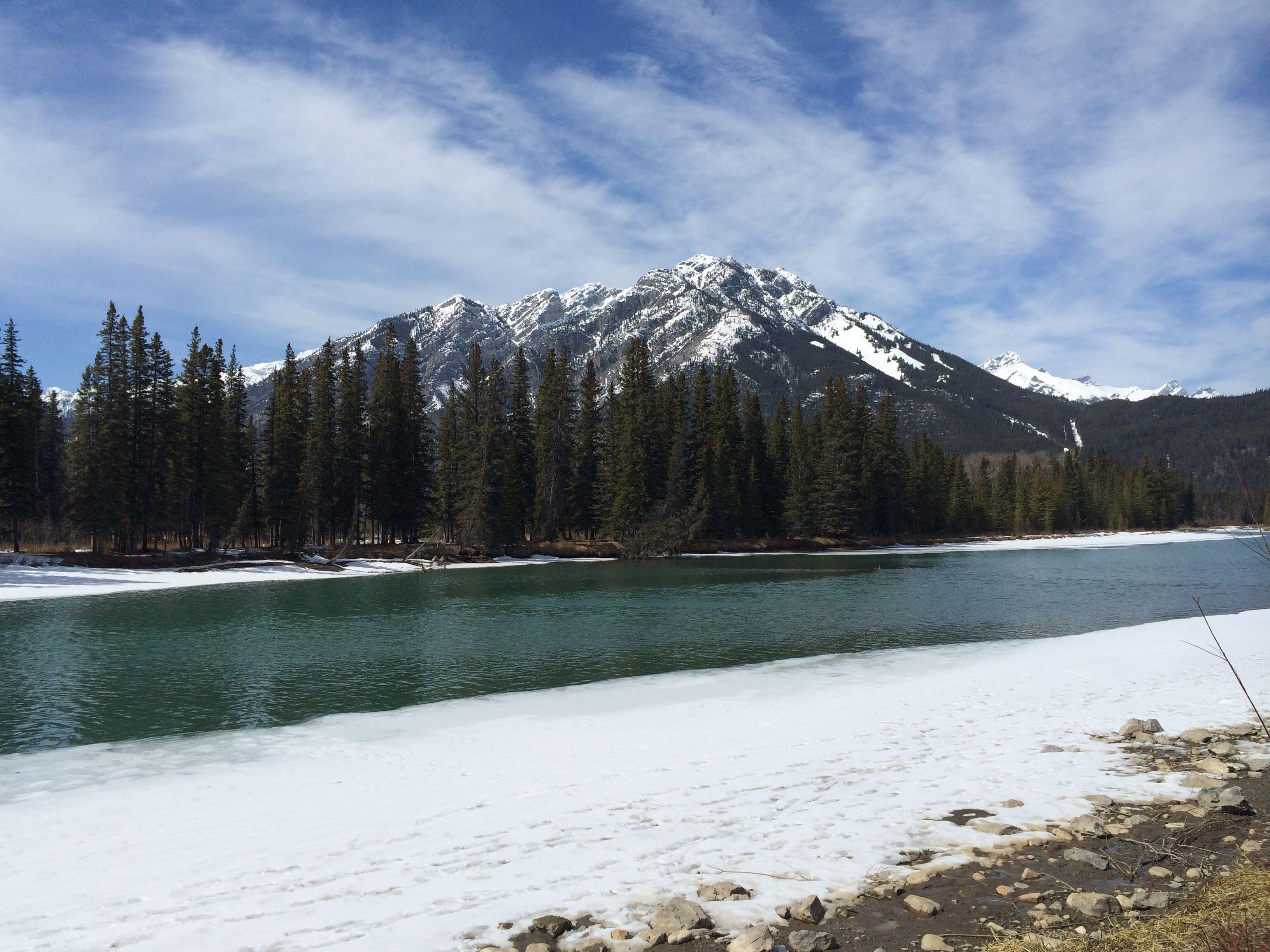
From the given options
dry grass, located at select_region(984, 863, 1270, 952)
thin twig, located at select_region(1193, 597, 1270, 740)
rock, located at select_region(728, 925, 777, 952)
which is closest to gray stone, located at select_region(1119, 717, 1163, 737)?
thin twig, located at select_region(1193, 597, 1270, 740)

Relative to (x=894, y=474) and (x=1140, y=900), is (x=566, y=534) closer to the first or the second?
(x=894, y=474)

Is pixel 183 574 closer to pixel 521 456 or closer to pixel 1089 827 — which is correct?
pixel 521 456

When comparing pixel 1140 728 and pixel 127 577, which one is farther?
pixel 127 577

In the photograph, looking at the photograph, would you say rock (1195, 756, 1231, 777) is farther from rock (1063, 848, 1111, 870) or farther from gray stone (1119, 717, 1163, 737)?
rock (1063, 848, 1111, 870)

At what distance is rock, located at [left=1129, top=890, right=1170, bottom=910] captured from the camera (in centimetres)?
525

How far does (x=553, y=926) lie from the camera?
5.35m

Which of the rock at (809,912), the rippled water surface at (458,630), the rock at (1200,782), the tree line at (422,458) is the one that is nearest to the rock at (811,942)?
the rock at (809,912)

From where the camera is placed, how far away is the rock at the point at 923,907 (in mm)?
5410

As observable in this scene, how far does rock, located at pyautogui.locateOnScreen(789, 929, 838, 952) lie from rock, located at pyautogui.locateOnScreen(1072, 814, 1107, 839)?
329 cm

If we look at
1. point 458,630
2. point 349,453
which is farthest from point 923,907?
point 349,453

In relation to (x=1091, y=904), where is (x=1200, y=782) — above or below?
below

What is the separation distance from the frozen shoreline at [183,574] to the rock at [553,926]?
3977cm

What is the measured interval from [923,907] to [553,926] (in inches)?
107

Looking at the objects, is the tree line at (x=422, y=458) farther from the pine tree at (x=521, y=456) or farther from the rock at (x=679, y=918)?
the rock at (x=679, y=918)
